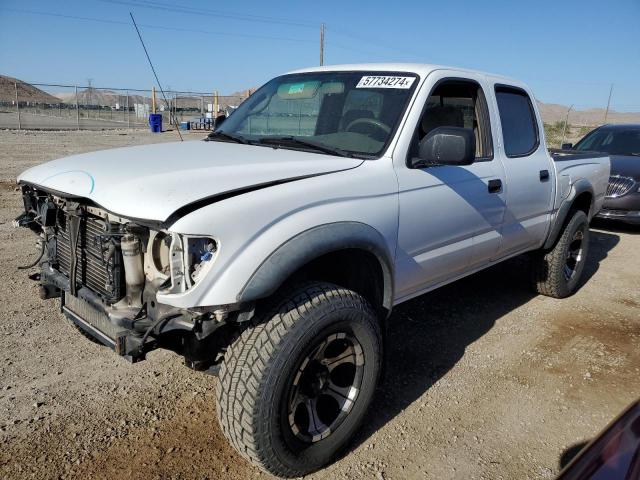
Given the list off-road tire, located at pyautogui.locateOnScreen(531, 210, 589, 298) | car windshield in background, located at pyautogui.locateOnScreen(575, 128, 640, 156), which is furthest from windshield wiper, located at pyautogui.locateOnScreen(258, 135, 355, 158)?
car windshield in background, located at pyautogui.locateOnScreen(575, 128, 640, 156)

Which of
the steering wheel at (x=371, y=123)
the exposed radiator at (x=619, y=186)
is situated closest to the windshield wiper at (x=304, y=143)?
the steering wheel at (x=371, y=123)

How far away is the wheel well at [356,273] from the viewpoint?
278cm

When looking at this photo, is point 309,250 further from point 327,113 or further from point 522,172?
point 522,172

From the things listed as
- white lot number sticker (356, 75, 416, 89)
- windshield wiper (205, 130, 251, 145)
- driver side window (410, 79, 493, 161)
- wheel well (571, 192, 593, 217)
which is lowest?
wheel well (571, 192, 593, 217)

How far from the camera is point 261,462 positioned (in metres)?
2.31

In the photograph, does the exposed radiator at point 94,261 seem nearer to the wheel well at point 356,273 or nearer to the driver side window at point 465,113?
the wheel well at point 356,273

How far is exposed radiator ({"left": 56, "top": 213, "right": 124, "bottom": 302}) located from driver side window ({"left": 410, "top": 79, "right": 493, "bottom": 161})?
86.1 inches

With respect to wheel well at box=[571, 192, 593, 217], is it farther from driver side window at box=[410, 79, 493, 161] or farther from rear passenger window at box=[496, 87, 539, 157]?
driver side window at box=[410, 79, 493, 161]

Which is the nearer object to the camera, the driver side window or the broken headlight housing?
the broken headlight housing

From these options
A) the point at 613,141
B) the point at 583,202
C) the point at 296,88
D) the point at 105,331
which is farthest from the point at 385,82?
the point at 613,141

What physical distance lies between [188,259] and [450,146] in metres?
1.56

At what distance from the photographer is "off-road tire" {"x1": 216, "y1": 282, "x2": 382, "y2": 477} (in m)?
2.20

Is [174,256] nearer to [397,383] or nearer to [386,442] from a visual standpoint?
[386,442]

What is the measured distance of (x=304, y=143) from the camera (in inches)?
122
